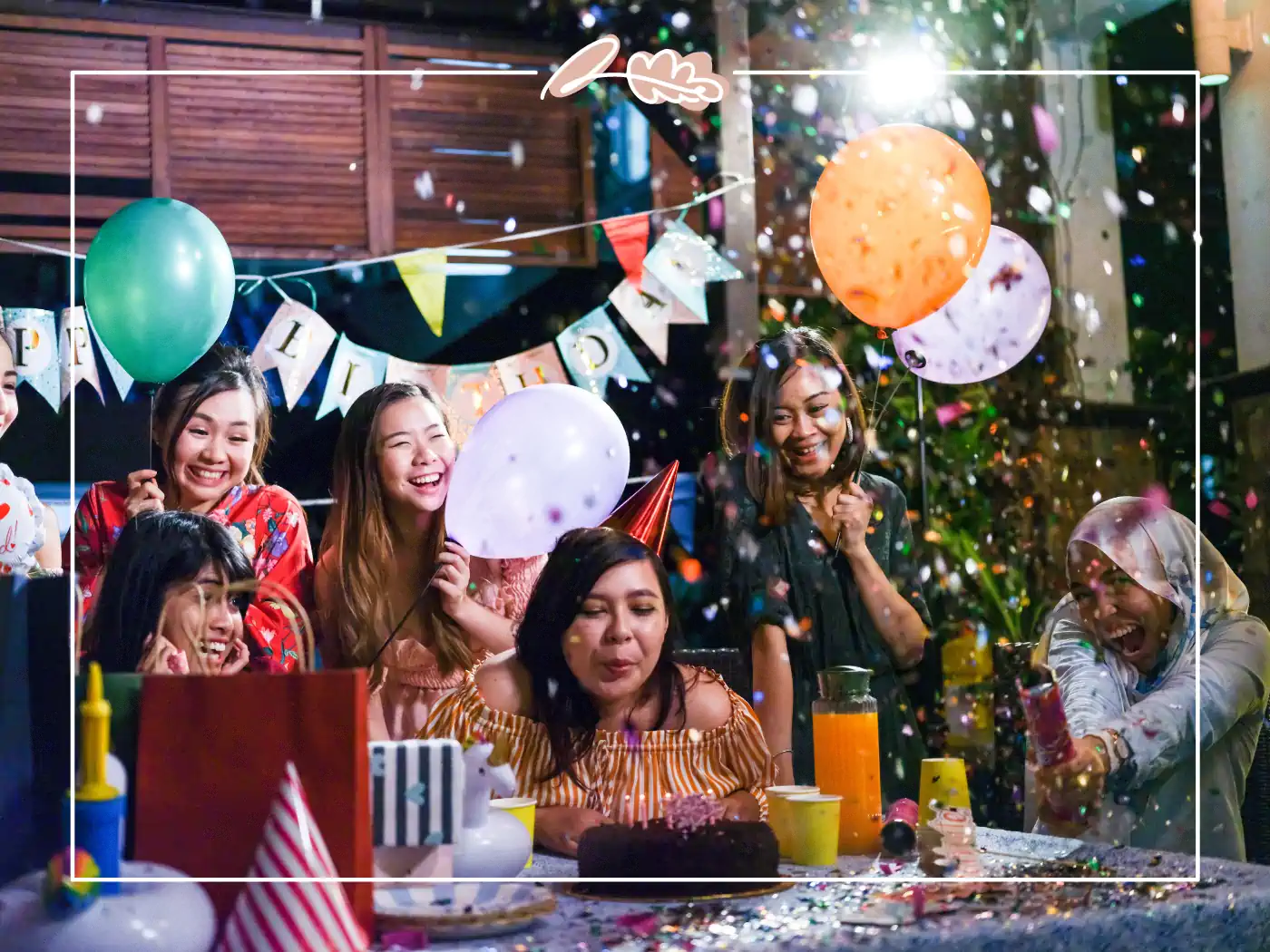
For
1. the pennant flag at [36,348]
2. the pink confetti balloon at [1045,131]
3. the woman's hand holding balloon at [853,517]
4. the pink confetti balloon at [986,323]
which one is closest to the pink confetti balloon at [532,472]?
the woman's hand holding balloon at [853,517]

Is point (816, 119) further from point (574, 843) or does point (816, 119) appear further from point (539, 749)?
point (574, 843)

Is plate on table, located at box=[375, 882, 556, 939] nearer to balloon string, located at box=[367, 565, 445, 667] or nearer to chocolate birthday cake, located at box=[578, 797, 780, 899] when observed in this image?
chocolate birthday cake, located at box=[578, 797, 780, 899]

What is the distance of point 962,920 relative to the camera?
3.47 feet

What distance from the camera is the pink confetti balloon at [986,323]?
216 centimetres

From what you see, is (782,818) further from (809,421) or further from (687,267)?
(687,267)

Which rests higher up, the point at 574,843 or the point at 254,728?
the point at 254,728

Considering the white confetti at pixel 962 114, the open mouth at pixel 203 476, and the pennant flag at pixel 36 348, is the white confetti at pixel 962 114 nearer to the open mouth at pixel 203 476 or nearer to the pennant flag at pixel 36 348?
the open mouth at pixel 203 476

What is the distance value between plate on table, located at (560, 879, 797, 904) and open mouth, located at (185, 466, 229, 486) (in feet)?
3.48

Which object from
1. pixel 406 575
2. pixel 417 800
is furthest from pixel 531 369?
pixel 417 800

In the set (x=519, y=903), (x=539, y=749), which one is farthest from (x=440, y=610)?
(x=519, y=903)

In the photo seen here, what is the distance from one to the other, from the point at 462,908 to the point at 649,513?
0.96 m

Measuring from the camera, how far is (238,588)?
1603mm

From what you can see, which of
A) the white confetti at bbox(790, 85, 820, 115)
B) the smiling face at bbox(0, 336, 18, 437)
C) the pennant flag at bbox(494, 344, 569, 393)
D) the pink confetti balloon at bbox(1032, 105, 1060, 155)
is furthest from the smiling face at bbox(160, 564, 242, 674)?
the pink confetti balloon at bbox(1032, 105, 1060, 155)

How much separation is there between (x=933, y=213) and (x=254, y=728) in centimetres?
126
